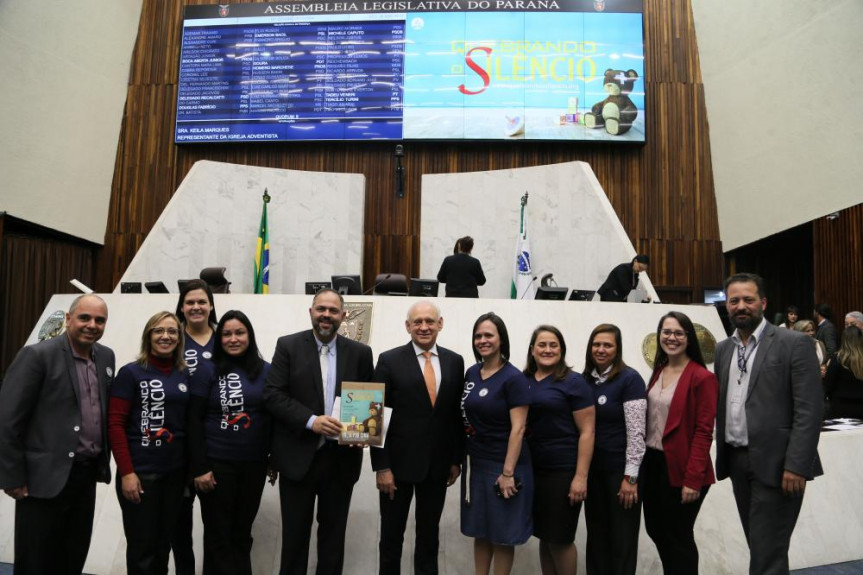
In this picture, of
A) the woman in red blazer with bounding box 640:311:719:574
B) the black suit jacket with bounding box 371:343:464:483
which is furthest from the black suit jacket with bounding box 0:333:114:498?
the woman in red blazer with bounding box 640:311:719:574

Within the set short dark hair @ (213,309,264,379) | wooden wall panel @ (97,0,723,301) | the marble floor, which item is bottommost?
the marble floor

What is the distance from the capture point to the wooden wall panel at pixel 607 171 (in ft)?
33.4

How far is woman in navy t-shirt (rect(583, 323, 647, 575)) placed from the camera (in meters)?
2.72

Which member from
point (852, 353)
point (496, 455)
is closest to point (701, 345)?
point (852, 353)

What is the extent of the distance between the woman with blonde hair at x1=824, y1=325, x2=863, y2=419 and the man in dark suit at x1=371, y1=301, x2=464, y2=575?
3.41 metres

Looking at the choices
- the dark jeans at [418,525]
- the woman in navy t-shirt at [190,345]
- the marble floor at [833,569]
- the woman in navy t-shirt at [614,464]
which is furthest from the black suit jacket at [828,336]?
the woman in navy t-shirt at [190,345]

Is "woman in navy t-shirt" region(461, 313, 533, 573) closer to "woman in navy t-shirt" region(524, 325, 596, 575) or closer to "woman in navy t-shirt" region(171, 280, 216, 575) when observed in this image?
"woman in navy t-shirt" region(524, 325, 596, 575)

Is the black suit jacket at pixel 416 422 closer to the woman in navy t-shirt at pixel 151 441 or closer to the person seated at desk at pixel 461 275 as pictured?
the woman in navy t-shirt at pixel 151 441

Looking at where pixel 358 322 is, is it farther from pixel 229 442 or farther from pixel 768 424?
pixel 768 424

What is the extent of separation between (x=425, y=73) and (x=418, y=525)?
8.61 meters

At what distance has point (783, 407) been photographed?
255 cm

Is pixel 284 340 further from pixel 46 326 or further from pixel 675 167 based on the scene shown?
pixel 675 167

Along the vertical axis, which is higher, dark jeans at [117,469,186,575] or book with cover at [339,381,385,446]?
book with cover at [339,381,385,446]

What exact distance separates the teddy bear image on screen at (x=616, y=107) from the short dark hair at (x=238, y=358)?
8.38 m
